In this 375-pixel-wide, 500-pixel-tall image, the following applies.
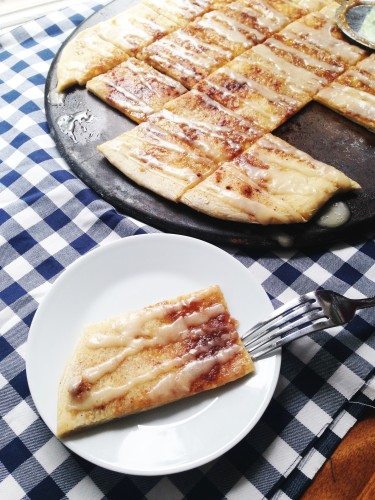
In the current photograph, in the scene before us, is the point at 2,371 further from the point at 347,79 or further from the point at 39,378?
the point at 347,79

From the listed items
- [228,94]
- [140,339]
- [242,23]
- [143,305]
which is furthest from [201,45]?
[140,339]

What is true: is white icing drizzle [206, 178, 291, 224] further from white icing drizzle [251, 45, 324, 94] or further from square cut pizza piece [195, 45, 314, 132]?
white icing drizzle [251, 45, 324, 94]

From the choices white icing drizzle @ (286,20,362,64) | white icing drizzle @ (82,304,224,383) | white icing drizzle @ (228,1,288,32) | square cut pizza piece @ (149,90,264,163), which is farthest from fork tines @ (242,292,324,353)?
white icing drizzle @ (228,1,288,32)

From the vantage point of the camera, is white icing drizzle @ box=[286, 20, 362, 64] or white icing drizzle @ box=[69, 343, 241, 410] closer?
white icing drizzle @ box=[69, 343, 241, 410]

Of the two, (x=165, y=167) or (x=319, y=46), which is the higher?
(x=319, y=46)

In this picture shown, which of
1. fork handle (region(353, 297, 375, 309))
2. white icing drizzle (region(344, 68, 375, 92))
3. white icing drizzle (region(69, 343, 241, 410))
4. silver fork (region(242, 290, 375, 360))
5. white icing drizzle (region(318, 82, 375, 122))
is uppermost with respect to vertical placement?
white icing drizzle (region(344, 68, 375, 92))

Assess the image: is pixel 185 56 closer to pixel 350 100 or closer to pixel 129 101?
pixel 129 101

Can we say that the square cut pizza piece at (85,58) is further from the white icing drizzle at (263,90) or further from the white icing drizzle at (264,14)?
the white icing drizzle at (264,14)
